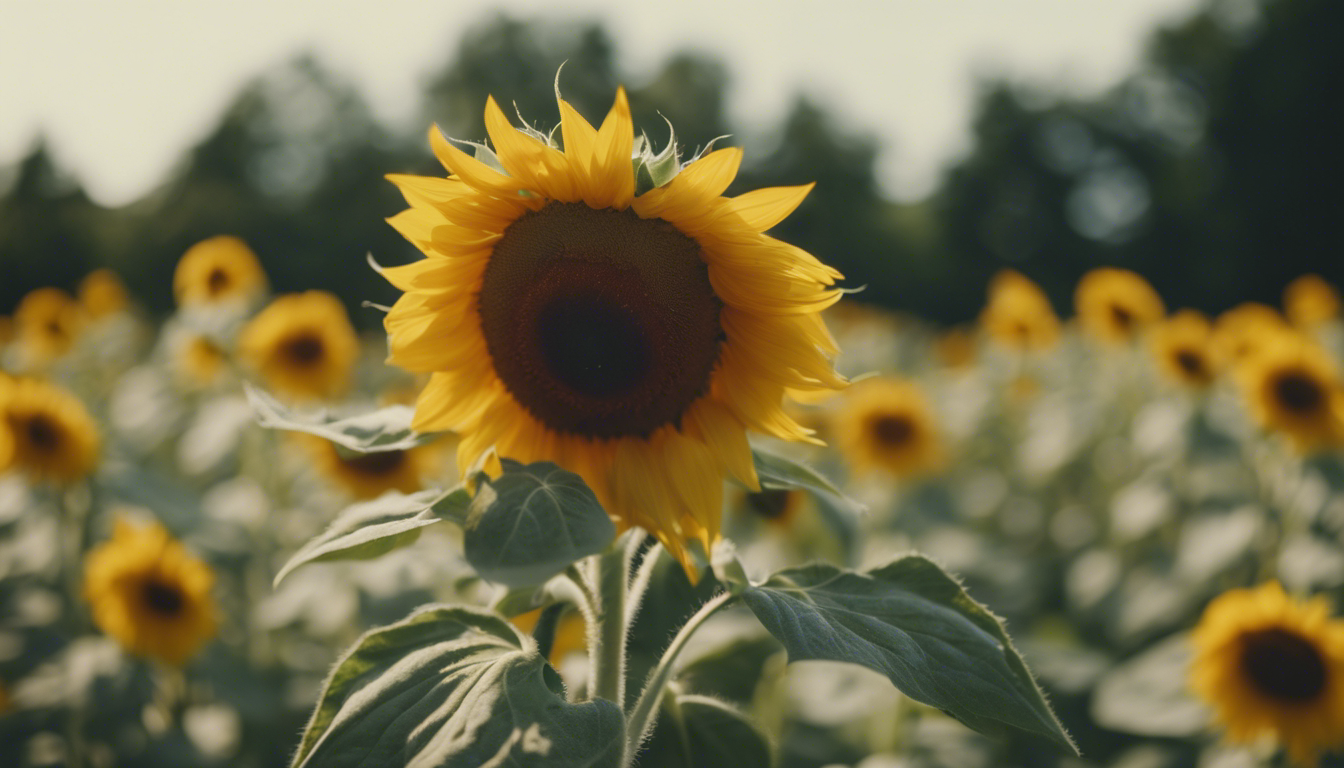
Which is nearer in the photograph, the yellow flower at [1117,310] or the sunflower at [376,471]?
the sunflower at [376,471]

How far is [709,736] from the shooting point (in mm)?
1286

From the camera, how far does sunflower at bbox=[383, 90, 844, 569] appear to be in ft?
3.31

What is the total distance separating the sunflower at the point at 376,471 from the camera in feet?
11.8

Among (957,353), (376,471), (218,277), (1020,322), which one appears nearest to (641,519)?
(376,471)

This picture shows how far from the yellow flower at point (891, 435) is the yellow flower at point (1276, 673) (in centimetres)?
186

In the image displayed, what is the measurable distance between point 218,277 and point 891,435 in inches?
151

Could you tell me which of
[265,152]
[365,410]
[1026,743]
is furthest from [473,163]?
[265,152]

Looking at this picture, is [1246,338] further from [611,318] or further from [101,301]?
[101,301]

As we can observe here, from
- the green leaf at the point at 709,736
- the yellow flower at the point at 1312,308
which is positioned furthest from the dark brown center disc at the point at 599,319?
the yellow flower at the point at 1312,308

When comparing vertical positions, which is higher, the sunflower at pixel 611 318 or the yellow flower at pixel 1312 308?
the sunflower at pixel 611 318

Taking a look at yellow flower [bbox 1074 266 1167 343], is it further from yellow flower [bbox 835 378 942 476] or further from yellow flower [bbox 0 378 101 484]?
yellow flower [bbox 0 378 101 484]

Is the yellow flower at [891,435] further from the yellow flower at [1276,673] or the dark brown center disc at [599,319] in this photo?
the dark brown center disc at [599,319]

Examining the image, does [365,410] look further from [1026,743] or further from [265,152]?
[265,152]

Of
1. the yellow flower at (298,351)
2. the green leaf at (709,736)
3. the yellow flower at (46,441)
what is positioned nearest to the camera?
the green leaf at (709,736)
